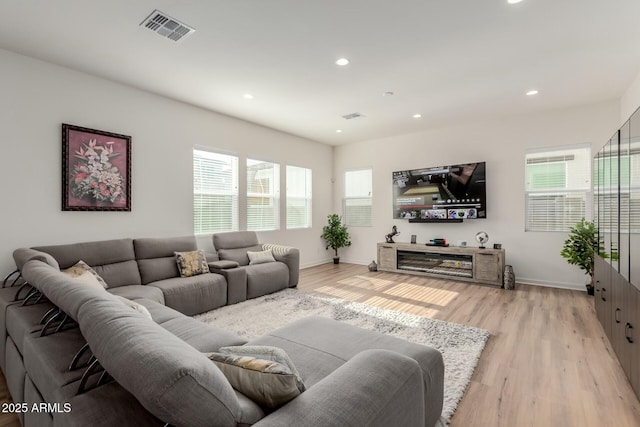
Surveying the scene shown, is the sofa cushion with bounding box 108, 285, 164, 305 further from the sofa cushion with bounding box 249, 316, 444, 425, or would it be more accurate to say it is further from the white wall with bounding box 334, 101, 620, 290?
the white wall with bounding box 334, 101, 620, 290

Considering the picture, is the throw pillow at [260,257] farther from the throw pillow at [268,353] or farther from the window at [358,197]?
the throw pillow at [268,353]

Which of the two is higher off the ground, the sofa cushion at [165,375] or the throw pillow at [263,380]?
the sofa cushion at [165,375]

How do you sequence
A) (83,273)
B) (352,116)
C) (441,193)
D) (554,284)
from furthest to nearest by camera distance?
1. (441,193)
2. (352,116)
3. (554,284)
4. (83,273)

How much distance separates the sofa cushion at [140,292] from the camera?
3008 millimetres

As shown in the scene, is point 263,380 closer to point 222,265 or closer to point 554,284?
point 222,265

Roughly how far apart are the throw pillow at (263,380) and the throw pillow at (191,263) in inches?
119

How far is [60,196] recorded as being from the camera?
11.3 feet

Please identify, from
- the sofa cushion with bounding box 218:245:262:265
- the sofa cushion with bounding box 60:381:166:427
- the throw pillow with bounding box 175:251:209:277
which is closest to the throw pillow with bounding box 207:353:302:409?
the sofa cushion with bounding box 60:381:166:427

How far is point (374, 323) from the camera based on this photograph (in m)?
3.32

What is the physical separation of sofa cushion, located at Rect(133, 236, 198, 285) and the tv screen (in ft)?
13.9

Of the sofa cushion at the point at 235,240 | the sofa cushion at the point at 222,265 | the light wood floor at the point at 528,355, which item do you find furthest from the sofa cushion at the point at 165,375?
the sofa cushion at the point at 235,240

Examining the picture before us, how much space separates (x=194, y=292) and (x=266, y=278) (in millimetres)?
1110

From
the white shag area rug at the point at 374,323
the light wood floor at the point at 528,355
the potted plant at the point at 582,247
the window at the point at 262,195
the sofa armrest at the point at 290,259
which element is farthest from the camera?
the window at the point at 262,195

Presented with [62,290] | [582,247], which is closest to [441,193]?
[582,247]
